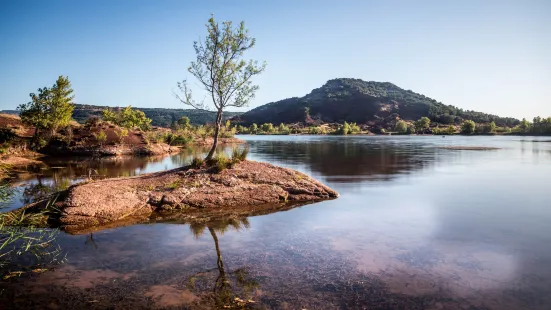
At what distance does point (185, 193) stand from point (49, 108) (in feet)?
118

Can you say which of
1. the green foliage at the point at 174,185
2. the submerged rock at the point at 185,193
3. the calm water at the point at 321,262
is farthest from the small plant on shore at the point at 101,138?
the green foliage at the point at 174,185

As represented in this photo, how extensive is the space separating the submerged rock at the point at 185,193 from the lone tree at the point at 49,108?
3179cm

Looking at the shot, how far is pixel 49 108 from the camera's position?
41406mm

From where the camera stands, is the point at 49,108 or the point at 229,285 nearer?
the point at 229,285

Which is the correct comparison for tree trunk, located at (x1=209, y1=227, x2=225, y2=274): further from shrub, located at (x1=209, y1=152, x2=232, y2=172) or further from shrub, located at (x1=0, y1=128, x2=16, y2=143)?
shrub, located at (x1=0, y1=128, x2=16, y2=143)

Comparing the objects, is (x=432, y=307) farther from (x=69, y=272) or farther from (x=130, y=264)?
(x=69, y=272)

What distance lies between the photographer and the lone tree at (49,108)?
40625 millimetres

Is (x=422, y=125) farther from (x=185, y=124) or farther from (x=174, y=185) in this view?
(x=174, y=185)

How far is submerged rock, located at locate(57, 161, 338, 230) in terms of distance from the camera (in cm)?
1265

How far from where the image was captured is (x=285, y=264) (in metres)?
8.83

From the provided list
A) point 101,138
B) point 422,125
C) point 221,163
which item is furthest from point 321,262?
point 422,125

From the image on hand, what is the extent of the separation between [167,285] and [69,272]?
2.61 m

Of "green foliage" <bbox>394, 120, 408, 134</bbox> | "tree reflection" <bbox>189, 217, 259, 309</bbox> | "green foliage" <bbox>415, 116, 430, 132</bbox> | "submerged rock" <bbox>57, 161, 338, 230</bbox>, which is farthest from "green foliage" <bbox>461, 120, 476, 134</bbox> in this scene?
"tree reflection" <bbox>189, 217, 259, 309</bbox>

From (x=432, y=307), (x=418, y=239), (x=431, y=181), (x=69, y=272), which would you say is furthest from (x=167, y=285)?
(x=431, y=181)
